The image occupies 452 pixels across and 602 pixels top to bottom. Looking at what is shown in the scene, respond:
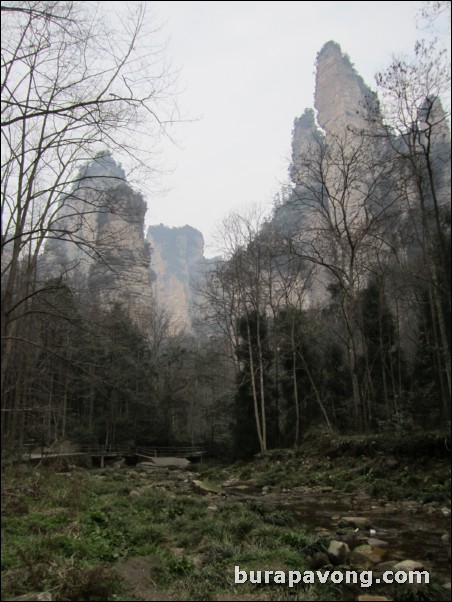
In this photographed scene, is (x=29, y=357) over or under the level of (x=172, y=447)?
over

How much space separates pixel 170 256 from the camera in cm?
16738

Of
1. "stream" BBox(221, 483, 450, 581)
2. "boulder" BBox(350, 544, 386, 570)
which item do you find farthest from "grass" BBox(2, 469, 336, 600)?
"stream" BBox(221, 483, 450, 581)

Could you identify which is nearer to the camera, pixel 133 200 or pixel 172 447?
pixel 133 200

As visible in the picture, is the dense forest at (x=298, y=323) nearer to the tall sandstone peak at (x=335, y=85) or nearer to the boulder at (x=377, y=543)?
the boulder at (x=377, y=543)

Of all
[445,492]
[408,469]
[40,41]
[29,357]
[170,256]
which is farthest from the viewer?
[170,256]

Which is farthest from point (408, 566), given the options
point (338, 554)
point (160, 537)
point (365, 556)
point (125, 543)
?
point (125, 543)

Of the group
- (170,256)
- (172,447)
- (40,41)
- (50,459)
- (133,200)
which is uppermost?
(170,256)

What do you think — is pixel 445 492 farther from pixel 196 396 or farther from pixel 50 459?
pixel 196 396

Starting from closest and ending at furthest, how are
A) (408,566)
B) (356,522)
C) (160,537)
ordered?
(408,566)
(160,537)
(356,522)

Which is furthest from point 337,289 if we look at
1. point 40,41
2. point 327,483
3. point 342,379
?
point 40,41

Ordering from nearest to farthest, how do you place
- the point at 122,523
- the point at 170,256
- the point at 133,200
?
the point at 122,523 → the point at 133,200 → the point at 170,256

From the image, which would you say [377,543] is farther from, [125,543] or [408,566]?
[125,543]

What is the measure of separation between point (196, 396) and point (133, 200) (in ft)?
95.4

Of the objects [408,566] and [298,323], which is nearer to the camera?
[408,566]
